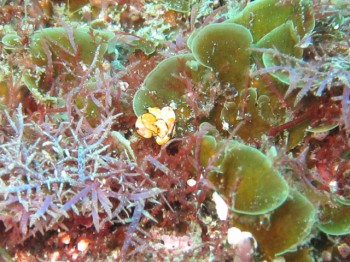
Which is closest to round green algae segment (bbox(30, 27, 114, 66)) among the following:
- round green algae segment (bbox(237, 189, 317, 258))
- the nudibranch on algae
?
the nudibranch on algae

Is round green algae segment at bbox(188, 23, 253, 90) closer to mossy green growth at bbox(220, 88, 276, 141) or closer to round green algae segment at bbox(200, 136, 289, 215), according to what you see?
mossy green growth at bbox(220, 88, 276, 141)

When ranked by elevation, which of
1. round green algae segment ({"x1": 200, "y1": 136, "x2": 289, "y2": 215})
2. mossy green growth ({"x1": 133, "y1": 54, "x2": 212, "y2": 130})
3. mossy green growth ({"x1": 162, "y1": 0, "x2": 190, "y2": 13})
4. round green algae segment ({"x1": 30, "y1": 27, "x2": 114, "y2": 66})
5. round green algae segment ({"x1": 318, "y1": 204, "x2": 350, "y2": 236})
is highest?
mossy green growth ({"x1": 162, "y1": 0, "x2": 190, "y2": 13})

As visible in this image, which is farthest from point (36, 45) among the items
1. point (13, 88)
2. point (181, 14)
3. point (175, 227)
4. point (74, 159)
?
point (175, 227)

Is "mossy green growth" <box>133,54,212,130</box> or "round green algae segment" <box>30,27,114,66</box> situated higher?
"round green algae segment" <box>30,27,114,66</box>

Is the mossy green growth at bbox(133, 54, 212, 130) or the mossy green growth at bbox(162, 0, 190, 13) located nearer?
the mossy green growth at bbox(133, 54, 212, 130)

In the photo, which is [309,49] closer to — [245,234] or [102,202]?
[245,234]

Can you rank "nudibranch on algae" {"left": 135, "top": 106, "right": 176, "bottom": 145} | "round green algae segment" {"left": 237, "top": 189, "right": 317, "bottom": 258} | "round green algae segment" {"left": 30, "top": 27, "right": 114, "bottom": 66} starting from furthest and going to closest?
"round green algae segment" {"left": 30, "top": 27, "right": 114, "bottom": 66}, "nudibranch on algae" {"left": 135, "top": 106, "right": 176, "bottom": 145}, "round green algae segment" {"left": 237, "top": 189, "right": 317, "bottom": 258}

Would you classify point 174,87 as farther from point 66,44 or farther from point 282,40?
point 66,44

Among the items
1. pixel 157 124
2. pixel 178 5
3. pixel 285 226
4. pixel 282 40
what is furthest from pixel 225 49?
pixel 285 226
